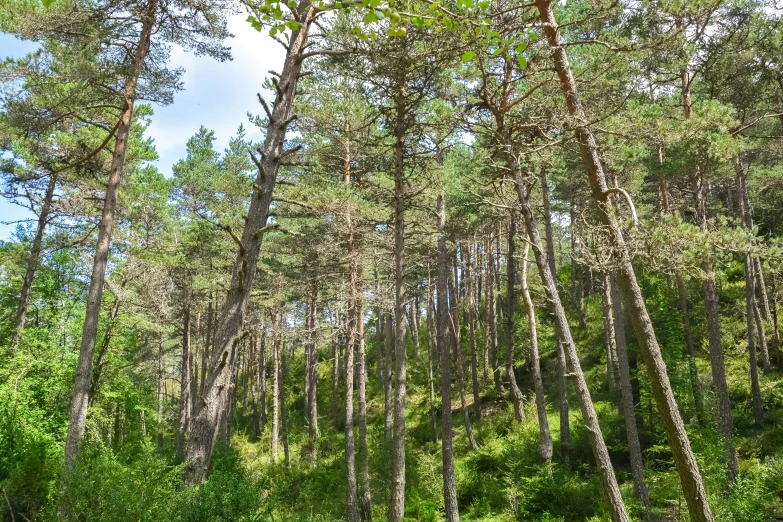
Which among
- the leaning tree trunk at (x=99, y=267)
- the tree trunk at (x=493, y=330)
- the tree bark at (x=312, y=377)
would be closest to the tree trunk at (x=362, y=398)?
the tree bark at (x=312, y=377)

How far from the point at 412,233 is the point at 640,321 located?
6247mm

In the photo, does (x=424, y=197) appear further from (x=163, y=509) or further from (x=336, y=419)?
(x=336, y=419)

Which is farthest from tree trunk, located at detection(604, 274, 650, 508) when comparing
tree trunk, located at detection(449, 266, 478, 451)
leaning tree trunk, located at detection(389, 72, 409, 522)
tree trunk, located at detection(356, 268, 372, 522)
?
tree trunk, located at detection(356, 268, 372, 522)

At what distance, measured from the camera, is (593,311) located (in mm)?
23969

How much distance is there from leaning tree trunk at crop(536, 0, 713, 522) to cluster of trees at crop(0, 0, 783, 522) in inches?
1.3

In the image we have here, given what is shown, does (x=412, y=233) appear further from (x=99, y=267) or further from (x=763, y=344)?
(x=763, y=344)

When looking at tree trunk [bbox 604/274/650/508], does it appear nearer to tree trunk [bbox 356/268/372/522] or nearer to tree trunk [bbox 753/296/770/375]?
tree trunk [bbox 356/268/372/522]

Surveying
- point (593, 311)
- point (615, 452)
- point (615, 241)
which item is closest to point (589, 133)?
point (615, 241)

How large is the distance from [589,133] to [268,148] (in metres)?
4.12

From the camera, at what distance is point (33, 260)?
1424cm

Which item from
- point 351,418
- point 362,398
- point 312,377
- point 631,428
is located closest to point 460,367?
point 312,377

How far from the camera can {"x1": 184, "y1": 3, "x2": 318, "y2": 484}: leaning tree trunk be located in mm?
4703

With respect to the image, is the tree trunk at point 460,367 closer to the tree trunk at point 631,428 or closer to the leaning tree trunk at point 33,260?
the tree trunk at point 631,428

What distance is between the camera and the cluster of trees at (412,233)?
558cm
